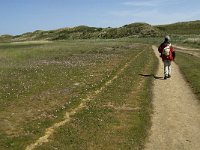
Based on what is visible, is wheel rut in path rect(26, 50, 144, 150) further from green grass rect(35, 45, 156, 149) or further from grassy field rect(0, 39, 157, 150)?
green grass rect(35, 45, 156, 149)

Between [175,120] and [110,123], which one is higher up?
Result: [110,123]

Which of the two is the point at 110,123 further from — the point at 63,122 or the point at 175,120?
the point at 175,120

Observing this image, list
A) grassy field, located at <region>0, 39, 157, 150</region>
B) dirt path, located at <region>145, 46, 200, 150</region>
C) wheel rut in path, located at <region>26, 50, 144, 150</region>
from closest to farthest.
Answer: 1. wheel rut in path, located at <region>26, 50, 144, 150</region>
2. dirt path, located at <region>145, 46, 200, 150</region>
3. grassy field, located at <region>0, 39, 157, 150</region>

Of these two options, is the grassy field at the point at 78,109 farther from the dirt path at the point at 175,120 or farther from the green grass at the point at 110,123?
the dirt path at the point at 175,120

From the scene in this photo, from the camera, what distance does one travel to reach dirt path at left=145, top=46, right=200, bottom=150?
50.2 feet

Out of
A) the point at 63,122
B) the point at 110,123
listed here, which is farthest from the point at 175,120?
the point at 63,122

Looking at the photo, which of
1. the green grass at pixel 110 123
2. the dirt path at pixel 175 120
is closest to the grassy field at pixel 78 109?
the green grass at pixel 110 123

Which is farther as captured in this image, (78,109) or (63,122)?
(78,109)

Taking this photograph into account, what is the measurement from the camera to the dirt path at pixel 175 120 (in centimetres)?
1530

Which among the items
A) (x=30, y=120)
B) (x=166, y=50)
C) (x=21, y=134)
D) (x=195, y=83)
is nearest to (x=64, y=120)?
(x=30, y=120)

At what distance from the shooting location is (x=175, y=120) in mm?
18812

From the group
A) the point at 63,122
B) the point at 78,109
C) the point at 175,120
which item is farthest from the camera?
the point at 78,109

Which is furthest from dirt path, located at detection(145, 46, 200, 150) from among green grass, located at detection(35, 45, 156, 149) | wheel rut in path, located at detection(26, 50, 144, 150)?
wheel rut in path, located at detection(26, 50, 144, 150)

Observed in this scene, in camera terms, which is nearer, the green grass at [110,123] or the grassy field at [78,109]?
the green grass at [110,123]
